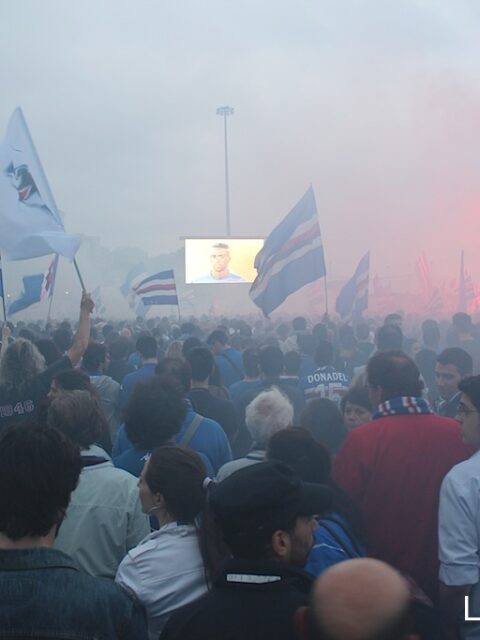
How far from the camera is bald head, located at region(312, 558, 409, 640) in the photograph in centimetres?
136

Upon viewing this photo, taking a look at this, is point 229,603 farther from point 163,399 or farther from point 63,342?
point 63,342

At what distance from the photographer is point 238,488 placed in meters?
2.17

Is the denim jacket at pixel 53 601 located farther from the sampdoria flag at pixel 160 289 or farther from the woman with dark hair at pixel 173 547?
the sampdoria flag at pixel 160 289

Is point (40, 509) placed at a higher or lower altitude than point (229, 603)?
higher

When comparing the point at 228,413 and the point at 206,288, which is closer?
the point at 228,413

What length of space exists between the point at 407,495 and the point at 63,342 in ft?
20.6

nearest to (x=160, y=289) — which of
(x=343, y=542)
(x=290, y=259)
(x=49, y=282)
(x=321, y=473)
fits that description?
(x=49, y=282)

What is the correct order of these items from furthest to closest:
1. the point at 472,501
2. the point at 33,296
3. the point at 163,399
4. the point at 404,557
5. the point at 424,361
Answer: the point at 33,296 < the point at 424,361 < the point at 163,399 < the point at 404,557 < the point at 472,501

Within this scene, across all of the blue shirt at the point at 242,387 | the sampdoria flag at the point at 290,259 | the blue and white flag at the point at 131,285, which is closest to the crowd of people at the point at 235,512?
the blue shirt at the point at 242,387

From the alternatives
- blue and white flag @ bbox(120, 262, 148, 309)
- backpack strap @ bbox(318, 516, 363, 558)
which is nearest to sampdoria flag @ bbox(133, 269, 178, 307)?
blue and white flag @ bbox(120, 262, 148, 309)

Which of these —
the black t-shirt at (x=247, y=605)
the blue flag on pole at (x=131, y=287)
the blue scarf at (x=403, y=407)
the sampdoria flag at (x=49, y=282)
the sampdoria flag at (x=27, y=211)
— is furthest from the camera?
the blue flag on pole at (x=131, y=287)

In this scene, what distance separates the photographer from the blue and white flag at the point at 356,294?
1797 cm

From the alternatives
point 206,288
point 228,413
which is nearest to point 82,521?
point 228,413

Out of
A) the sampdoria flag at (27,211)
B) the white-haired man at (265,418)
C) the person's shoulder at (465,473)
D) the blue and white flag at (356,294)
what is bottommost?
the person's shoulder at (465,473)
